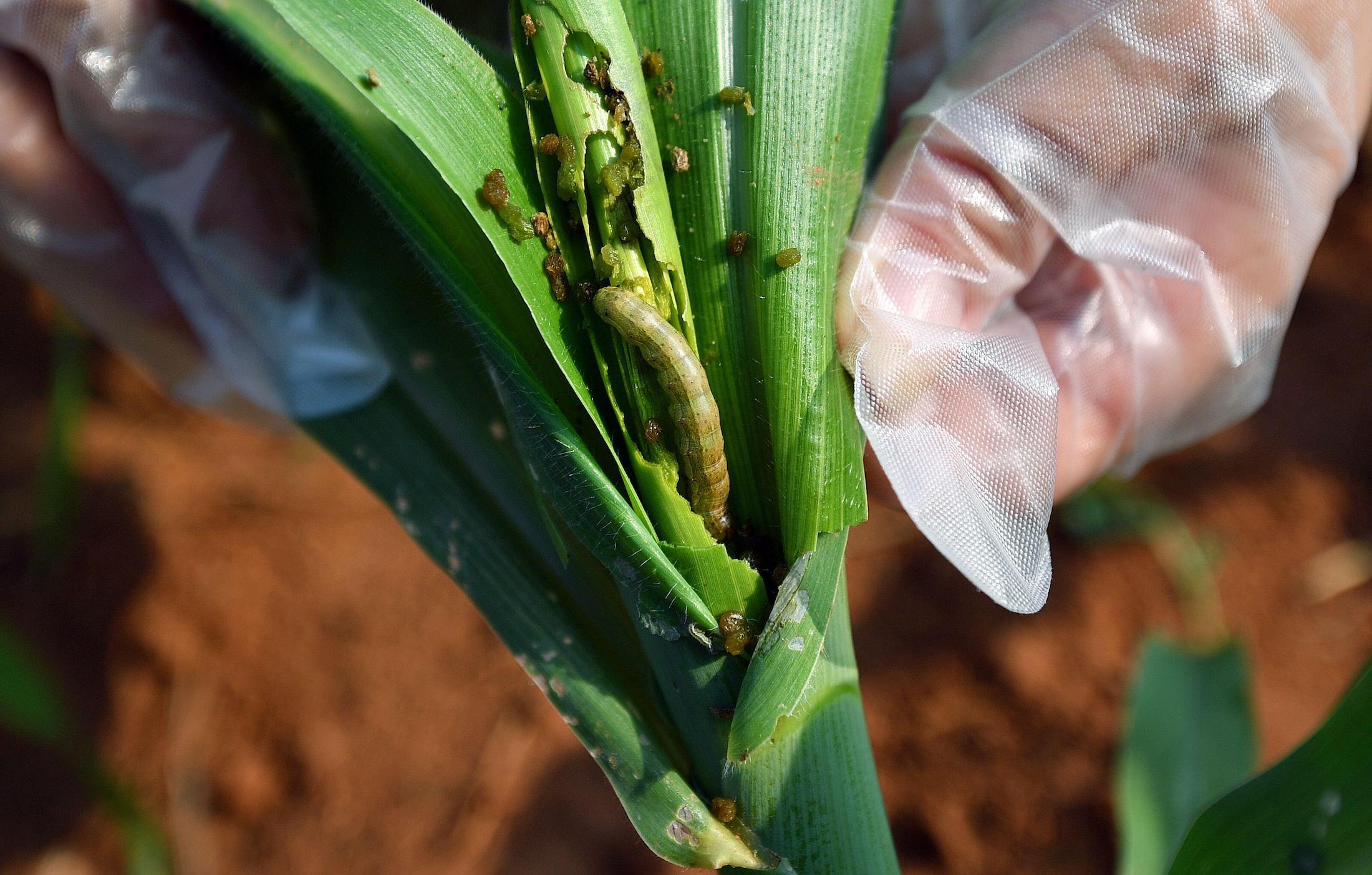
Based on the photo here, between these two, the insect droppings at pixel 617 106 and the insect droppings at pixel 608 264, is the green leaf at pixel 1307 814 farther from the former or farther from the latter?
the insect droppings at pixel 617 106

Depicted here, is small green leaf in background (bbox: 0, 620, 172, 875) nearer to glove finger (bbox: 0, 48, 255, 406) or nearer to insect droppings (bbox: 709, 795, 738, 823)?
glove finger (bbox: 0, 48, 255, 406)

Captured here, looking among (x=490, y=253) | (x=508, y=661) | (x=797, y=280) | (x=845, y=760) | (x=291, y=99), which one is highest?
(x=291, y=99)

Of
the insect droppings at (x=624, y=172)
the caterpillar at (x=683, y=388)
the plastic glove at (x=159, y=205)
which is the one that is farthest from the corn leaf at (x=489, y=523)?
the insect droppings at (x=624, y=172)

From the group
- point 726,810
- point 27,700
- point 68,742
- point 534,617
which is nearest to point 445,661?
point 68,742

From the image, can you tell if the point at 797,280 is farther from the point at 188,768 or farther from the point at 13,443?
the point at 13,443

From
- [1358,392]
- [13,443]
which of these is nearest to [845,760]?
[1358,392]

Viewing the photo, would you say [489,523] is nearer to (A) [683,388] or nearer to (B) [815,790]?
(A) [683,388]

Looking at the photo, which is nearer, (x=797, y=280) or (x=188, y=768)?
(x=797, y=280)
